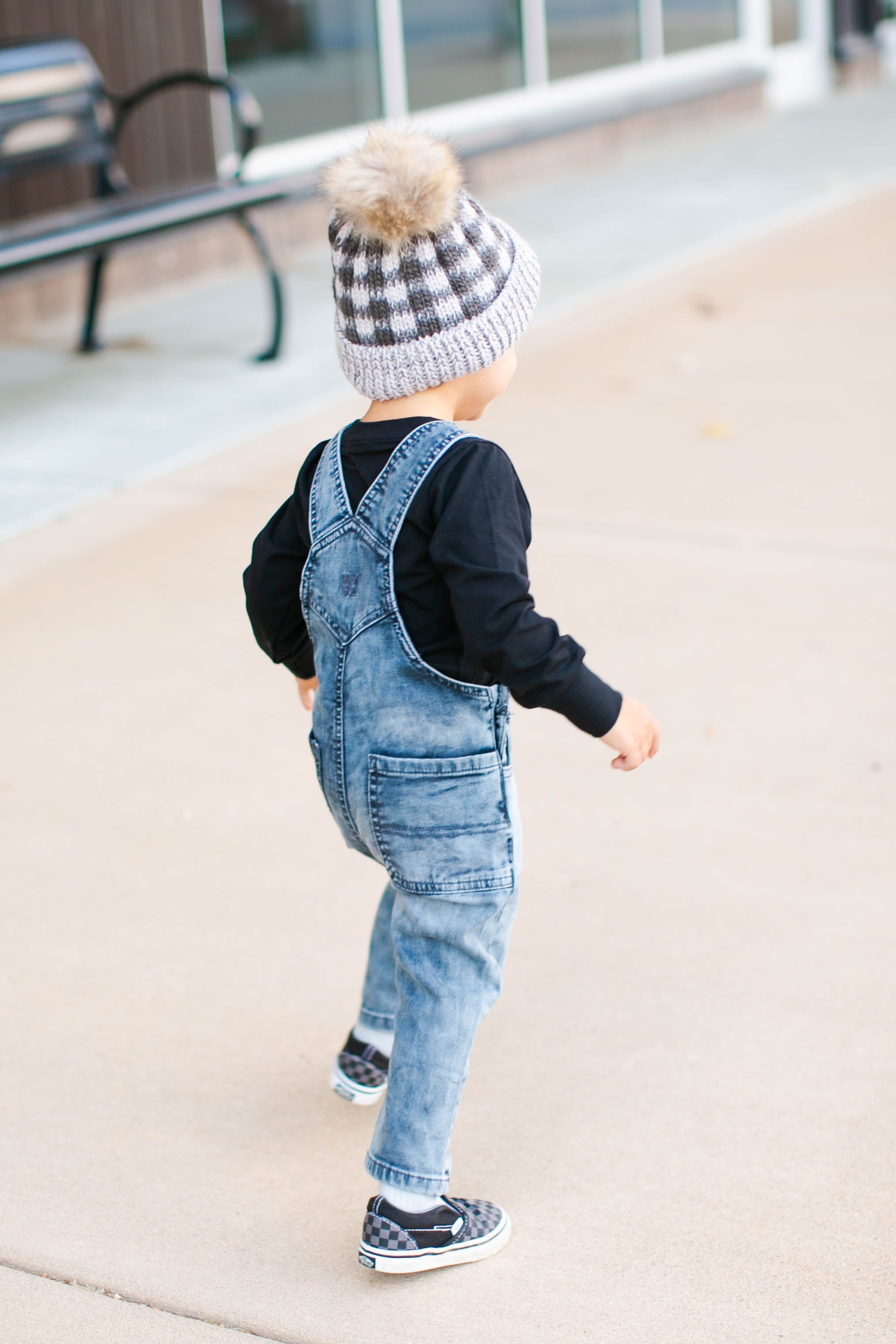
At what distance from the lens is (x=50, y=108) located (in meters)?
6.13

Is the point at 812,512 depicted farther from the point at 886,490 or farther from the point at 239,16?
the point at 239,16

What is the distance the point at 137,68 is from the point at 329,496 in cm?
631

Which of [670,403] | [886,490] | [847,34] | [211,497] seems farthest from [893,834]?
[847,34]

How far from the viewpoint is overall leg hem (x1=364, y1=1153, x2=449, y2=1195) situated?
188 centimetres

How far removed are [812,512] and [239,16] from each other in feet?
16.2

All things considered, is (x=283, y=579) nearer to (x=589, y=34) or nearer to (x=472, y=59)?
(x=472, y=59)

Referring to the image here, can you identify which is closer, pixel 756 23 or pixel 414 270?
pixel 414 270

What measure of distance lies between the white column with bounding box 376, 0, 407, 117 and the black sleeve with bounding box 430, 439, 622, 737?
782cm

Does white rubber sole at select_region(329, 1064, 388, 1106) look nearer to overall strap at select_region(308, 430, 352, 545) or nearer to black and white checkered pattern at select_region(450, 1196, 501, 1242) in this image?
black and white checkered pattern at select_region(450, 1196, 501, 1242)

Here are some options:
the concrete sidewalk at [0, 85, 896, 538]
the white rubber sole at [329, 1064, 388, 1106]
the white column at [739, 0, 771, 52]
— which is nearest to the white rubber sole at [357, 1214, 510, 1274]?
the white rubber sole at [329, 1064, 388, 1106]

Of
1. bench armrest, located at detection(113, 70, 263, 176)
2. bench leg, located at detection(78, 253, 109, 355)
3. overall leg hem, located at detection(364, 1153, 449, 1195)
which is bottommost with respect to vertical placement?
overall leg hem, located at detection(364, 1153, 449, 1195)

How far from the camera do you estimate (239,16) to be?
796 cm

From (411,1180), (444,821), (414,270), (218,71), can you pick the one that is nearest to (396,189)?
(414,270)

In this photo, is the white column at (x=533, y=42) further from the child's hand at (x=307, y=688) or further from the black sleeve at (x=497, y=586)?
the black sleeve at (x=497, y=586)
